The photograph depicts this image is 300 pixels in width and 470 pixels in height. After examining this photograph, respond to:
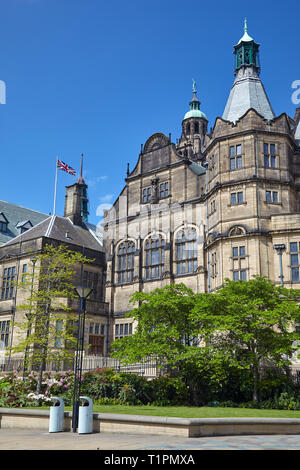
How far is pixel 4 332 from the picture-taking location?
44156 mm

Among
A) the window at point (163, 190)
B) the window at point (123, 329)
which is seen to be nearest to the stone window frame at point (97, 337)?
the window at point (123, 329)

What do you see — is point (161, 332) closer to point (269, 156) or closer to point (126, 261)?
point (269, 156)

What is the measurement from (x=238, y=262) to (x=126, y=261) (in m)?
14.3

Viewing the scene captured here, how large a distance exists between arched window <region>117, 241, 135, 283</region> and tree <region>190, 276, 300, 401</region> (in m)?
19.0

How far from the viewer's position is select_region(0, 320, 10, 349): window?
43.7 metres

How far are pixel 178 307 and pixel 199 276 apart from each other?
11.7 m

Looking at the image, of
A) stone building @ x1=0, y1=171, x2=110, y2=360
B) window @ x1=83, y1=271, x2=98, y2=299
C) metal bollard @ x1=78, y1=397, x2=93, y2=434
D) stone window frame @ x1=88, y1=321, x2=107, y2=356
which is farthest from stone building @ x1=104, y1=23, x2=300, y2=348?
metal bollard @ x1=78, y1=397, x2=93, y2=434

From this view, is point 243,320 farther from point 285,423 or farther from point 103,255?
point 103,255

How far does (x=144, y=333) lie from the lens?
26.7 m

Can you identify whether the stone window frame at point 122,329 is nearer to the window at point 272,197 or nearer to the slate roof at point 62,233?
the slate roof at point 62,233

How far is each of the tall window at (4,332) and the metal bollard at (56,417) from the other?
2948 centimetres

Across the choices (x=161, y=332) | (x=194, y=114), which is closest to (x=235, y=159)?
(x=161, y=332)

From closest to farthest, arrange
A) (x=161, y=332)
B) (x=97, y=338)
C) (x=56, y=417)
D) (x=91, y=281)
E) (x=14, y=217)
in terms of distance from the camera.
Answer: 1. (x=56, y=417)
2. (x=161, y=332)
3. (x=97, y=338)
4. (x=91, y=281)
5. (x=14, y=217)

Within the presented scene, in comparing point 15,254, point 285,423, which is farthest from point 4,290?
point 285,423
